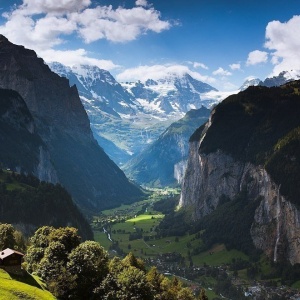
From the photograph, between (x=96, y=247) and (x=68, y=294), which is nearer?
(x=68, y=294)

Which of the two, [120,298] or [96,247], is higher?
[96,247]

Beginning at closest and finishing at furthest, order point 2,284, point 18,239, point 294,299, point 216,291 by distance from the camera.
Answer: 1. point 2,284
2. point 18,239
3. point 294,299
4. point 216,291

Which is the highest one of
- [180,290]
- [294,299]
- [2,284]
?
[2,284]

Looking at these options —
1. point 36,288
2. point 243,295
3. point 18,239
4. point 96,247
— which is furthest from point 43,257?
point 243,295

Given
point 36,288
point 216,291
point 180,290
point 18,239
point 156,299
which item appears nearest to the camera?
point 36,288

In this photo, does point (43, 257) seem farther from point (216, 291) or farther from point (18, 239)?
point (216, 291)

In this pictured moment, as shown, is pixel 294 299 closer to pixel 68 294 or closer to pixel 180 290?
pixel 180 290
